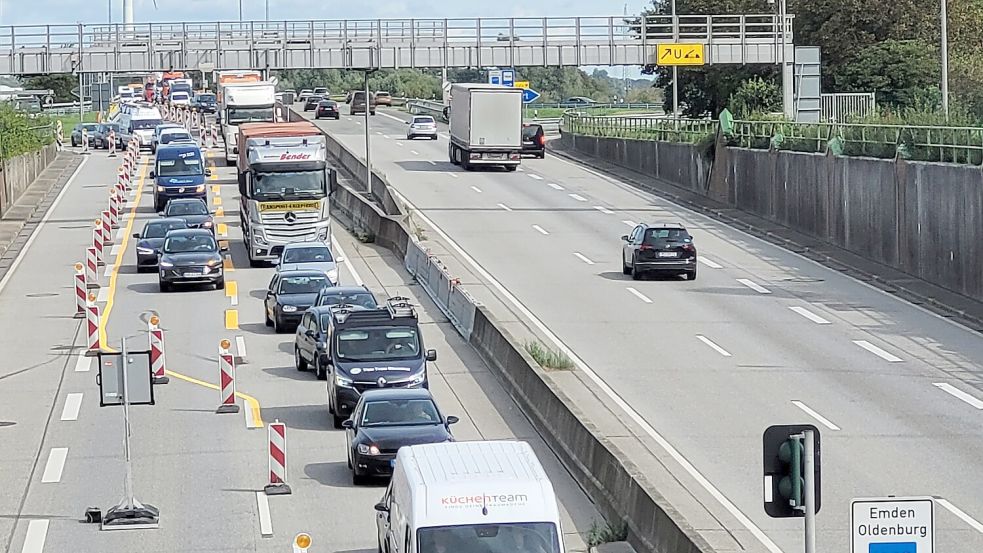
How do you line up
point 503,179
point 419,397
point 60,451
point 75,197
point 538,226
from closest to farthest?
point 419,397
point 60,451
point 538,226
point 75,197
point 503,179

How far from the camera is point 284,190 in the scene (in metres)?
45.0

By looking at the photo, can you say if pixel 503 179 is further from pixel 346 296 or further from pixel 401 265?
pixel 346 296

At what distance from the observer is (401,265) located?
A: 4550 centimetres

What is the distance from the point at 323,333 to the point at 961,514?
13.6 metres

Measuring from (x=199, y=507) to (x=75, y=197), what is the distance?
146 ft

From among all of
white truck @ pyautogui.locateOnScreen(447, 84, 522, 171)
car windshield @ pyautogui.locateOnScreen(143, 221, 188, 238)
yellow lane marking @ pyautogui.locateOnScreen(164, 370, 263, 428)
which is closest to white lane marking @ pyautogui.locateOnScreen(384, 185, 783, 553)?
yellow lane marking @ pyautogui.locateOnScreen(164, 370, 263, 428)

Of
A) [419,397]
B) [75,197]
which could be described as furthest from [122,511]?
[75,197]

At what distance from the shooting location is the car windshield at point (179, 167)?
57.8 meters

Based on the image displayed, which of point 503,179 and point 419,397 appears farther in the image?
point 503,179

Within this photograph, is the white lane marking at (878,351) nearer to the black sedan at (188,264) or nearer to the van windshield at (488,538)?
the black sedan at (188,264)

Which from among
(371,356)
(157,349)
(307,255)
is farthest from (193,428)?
(307,255)

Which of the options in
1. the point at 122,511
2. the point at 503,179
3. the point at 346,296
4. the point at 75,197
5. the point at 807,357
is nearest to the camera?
the point at 122,511

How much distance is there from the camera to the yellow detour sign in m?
57.4

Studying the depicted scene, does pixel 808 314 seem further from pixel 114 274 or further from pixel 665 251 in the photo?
pixel 114 274
